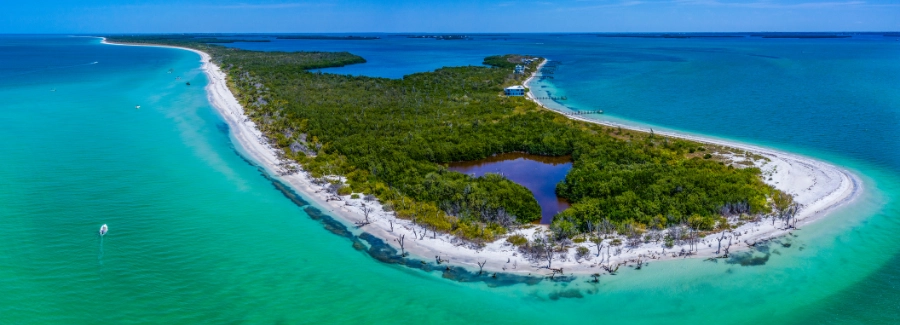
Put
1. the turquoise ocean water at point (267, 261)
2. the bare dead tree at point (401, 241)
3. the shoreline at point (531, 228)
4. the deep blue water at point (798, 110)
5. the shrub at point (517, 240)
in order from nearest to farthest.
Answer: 1. the turquoise ocean water at point (267, 261)
2. the shoreline at point (531, 228)
3. the deep blue water at point (798, 110)
4. the shrub at point (517, 240)
5. the bare dead tree at point (401, 241)

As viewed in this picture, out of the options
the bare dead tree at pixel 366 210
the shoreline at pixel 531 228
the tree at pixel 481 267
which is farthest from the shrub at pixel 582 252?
the bare dead tree at pixel 366 210

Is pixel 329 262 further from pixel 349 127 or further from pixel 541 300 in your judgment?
pixel 349 127

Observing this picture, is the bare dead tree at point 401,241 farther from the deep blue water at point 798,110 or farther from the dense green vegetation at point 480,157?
the deep blue water at point 798,110

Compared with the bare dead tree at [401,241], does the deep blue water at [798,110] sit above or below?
above

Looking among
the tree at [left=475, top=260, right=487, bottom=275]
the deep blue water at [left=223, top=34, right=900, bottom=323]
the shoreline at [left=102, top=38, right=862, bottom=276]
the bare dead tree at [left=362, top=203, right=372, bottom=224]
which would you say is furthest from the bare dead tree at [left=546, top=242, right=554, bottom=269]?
the deep blue water at [left=223, top=34, right=900, bottom=323]

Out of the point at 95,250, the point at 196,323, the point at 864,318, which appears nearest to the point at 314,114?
the point at 95,250

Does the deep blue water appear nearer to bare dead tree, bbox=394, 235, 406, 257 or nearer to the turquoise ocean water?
the turquoise ocean water
